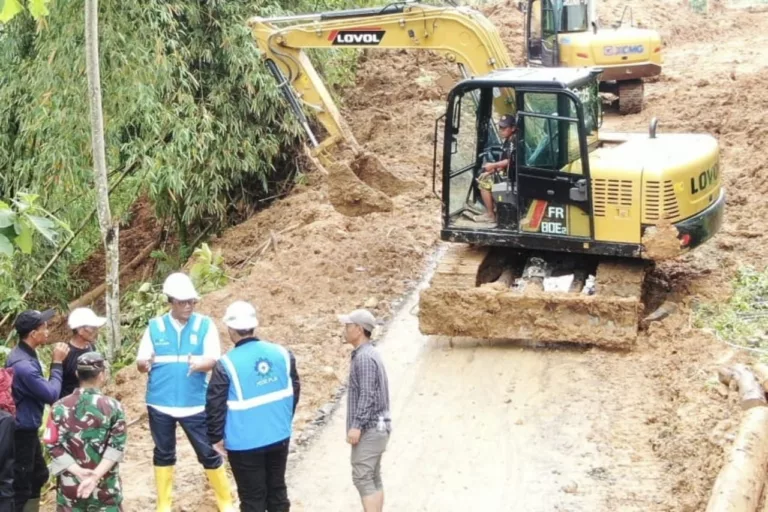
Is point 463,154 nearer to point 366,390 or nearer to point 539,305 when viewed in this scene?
point 539,305

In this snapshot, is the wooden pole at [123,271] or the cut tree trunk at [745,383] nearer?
the cut tree trunk at [745,383]

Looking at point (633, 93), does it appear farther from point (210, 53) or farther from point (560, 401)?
point (560, 401)

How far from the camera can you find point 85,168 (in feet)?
41.0

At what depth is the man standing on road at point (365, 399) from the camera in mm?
6070

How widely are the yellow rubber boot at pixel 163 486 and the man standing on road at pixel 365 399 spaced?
4.25ft

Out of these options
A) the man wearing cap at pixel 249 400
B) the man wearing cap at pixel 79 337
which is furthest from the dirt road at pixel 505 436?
the man wearing cap at pixel 79 337

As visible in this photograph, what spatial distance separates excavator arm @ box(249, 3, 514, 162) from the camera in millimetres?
12055

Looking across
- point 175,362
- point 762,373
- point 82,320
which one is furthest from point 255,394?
point 762,373

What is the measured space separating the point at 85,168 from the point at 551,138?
6.12 meters

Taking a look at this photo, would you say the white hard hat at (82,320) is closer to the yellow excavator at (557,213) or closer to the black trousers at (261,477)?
the black trousers at (261,477)

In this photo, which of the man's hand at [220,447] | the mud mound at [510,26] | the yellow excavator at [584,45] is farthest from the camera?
the mud mound at [510,26]

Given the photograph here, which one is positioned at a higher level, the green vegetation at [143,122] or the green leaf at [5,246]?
the green leaf at [5,246]

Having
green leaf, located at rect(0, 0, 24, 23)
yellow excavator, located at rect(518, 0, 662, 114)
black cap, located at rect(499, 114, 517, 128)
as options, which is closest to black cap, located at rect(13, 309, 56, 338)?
green leaf, located at rect(0, 0, 24, 23)

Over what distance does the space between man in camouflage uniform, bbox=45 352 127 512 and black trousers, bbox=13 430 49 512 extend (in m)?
0.65
